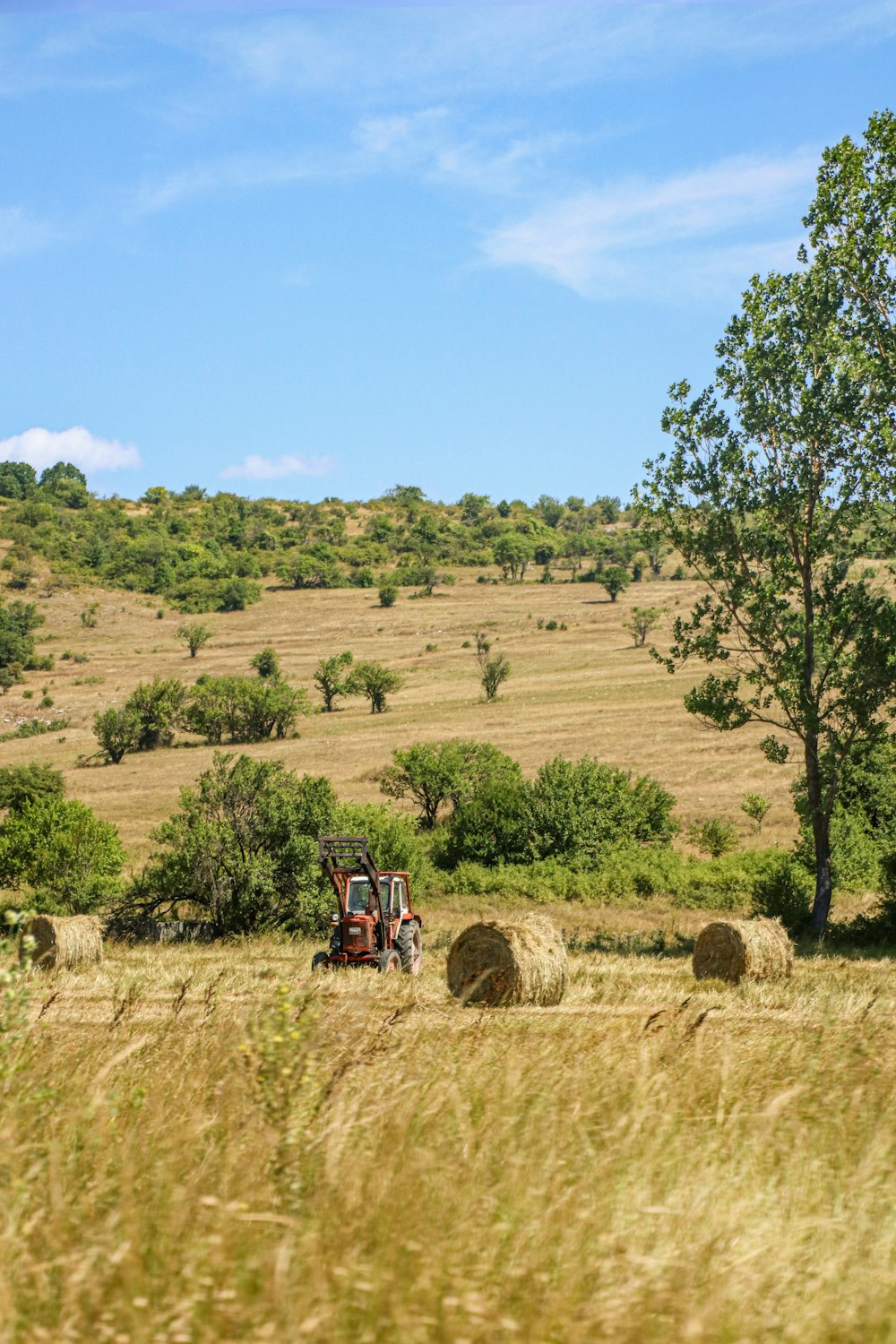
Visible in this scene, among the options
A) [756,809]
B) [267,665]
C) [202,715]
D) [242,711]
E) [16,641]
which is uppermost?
[16,641]

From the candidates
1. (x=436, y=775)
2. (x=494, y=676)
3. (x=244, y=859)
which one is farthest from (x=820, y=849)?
(x=494, y=676)

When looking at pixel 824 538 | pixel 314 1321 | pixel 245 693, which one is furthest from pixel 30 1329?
pixel 245 693

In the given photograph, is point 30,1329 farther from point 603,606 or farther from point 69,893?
point 603,606

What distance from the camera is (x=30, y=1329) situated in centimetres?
306

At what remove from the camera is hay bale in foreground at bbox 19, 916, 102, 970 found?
21.8 metres

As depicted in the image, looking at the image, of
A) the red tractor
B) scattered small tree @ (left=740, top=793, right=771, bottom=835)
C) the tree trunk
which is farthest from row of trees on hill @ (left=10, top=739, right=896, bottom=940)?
the red tractor

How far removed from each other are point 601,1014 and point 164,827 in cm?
1790

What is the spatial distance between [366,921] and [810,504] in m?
13.0

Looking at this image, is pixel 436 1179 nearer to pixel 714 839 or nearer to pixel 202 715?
pixel 714 839

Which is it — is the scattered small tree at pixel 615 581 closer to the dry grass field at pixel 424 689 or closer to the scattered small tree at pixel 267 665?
the dry grass field at pixel 424 689

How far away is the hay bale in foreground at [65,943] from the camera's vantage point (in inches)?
859

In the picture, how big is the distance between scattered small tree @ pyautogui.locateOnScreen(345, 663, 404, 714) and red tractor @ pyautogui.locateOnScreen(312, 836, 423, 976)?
55.9m

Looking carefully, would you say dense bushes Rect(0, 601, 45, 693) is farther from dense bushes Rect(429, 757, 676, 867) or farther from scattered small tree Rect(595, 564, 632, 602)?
dense bushes Rect(429, 757, 676, 867)

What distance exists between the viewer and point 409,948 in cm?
1889
